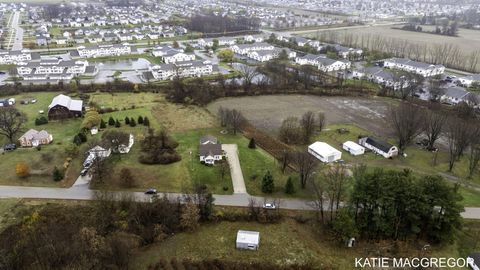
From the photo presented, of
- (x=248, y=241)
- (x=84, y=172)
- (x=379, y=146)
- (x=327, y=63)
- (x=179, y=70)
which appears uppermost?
(x=327, y=63)

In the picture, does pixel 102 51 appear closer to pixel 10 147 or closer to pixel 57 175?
pixel 10 147

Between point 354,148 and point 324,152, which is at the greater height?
point 324,152

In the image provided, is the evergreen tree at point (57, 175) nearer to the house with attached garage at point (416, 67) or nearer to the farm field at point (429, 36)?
the house with attached garage at point (416, 67)

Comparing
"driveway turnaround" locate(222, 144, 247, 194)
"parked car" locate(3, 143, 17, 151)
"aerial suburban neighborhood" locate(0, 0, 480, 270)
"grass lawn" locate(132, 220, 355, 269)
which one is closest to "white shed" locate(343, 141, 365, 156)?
"aerial suburban neighborhood" locate(0, 0, 480, 270)

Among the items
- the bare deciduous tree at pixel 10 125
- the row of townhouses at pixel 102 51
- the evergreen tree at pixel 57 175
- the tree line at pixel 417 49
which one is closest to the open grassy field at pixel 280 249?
the evergreen tree at pixel 57 175

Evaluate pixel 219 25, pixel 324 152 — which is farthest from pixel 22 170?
pixel 219 25

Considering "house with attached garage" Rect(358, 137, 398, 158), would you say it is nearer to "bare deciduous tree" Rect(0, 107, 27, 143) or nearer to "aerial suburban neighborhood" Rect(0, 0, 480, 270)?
"aerial suburban neighborhood" Rect(0, 0, 480, 270)

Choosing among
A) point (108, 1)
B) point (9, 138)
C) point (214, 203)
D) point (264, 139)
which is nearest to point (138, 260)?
point (214, 203)
